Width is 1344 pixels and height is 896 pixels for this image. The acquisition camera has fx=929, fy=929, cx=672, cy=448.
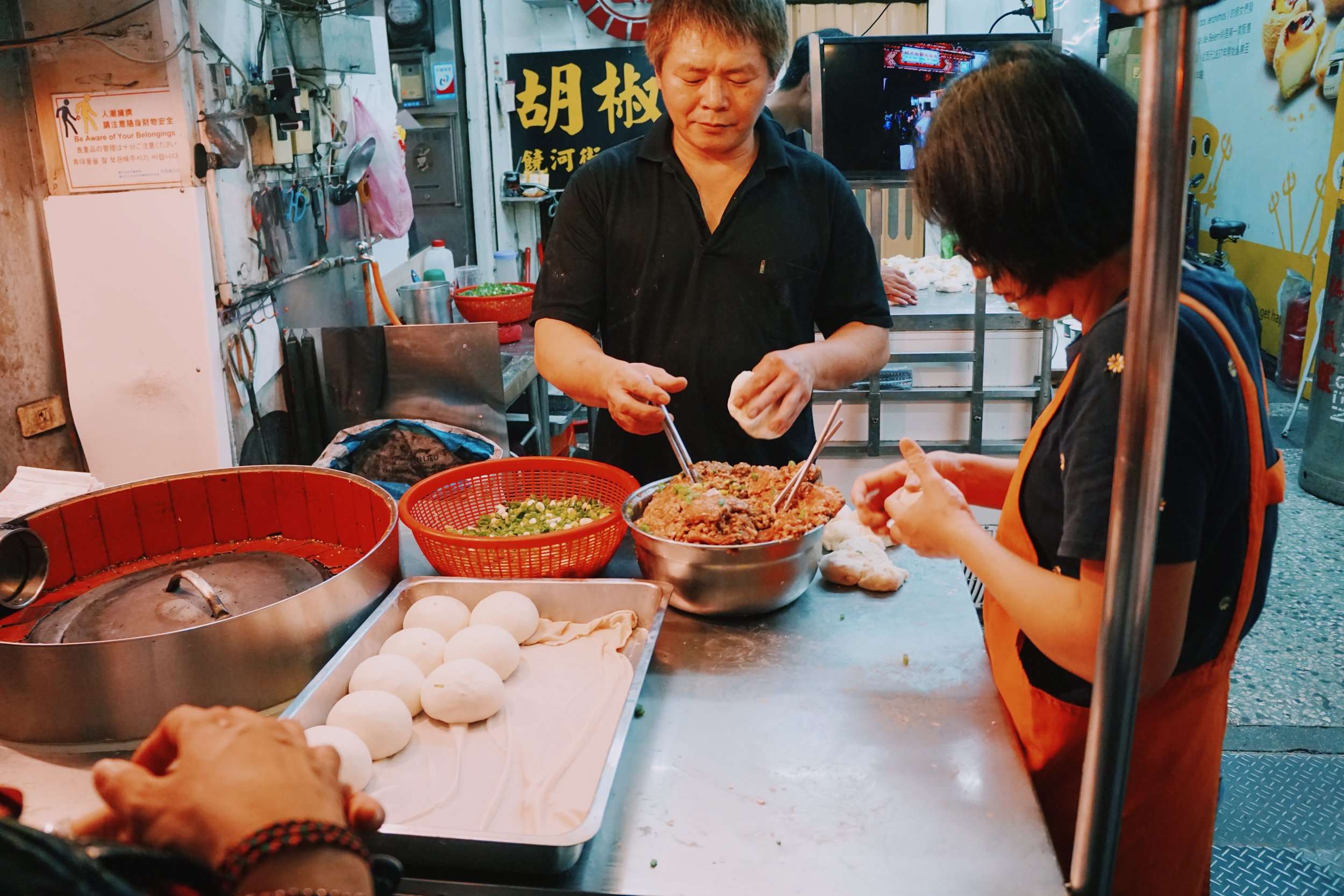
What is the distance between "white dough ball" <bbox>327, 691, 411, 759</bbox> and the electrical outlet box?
7.62 feet

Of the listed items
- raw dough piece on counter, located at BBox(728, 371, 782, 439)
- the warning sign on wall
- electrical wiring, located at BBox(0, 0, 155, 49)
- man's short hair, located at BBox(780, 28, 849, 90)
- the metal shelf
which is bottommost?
the metal shelf

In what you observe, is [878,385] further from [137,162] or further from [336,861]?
[336,861]

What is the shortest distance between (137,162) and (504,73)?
4.19 m

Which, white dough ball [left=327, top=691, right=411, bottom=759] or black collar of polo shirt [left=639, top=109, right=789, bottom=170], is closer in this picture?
white dough ball [left=327, top=691, right=411, bottom=759]

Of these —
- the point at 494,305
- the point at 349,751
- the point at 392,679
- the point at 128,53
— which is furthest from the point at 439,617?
the point at 494,305

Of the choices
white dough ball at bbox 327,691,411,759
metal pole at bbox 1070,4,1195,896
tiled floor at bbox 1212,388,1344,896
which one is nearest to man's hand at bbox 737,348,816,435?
white dough ball at bbox 327,691,411,759

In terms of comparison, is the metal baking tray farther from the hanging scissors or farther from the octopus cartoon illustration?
the octopus cartoon illustration

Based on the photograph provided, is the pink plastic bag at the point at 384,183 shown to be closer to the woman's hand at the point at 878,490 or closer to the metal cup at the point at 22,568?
the metal cup at the point at 22,568

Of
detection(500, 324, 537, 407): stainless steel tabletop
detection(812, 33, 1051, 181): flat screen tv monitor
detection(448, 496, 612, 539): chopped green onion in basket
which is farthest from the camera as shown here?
detection(812, 33, 1051, 181): flat screen tv monitor

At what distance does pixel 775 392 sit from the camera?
185 centimetres

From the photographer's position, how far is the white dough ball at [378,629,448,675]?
4.83 feet

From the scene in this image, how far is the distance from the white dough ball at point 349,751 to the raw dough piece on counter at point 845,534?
100 cm

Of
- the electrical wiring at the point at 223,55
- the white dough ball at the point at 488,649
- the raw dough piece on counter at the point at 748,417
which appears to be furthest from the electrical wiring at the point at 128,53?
the white dough ball at the point at 488,649

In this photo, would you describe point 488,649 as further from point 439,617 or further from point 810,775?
point 810,775
